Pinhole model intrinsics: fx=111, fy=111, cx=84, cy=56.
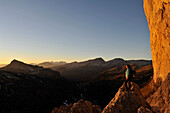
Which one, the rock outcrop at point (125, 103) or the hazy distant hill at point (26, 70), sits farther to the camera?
the hazy distant hill at point (26, 70)

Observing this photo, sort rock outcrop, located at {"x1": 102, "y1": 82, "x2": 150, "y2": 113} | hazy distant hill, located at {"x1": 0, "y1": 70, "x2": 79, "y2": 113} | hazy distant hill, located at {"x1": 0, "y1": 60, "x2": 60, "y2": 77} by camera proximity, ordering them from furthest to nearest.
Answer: hazy distant hill, located at {"x1": 0, "y1": 60, "x2": 60, "y2": 77}, hazy distant hill, located at {"x1": 0, "y1": 70, "x2": 79, "y2": 113}, rock outcrop, located at {"x1": 102, "y1": 82, "x2": 150, "y2": 113}

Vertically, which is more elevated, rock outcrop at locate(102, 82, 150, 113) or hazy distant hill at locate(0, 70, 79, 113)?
rock outcrop at locate(102, 82, 150, 113)

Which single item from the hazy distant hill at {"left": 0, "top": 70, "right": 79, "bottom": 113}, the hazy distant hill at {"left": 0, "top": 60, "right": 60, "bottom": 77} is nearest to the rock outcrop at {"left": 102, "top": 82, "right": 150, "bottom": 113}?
the hazy distant hill at {"left": 0, "top": 70, "right": 79, "bottom": 113}

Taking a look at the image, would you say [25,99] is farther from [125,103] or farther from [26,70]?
[26,70]

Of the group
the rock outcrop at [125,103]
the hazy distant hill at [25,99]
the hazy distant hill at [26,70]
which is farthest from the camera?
the hazy distant hill at [26,70]

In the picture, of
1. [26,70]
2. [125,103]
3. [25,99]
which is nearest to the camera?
[125,103]

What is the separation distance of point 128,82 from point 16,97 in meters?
42.9

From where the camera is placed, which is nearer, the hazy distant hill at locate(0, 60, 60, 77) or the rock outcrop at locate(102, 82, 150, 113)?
the rock outcrop at locate(102, 82, 150, 113)

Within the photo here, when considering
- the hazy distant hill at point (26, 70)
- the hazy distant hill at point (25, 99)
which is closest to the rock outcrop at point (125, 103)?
the hazy distant hill at point (25, 99)

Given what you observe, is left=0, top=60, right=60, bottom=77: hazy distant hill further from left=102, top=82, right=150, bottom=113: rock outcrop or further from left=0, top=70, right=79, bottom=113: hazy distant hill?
left=102, top=82, right=150, bottom=113: rock outcrop

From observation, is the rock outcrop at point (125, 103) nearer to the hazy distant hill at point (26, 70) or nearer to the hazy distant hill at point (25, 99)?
the hazy distant hill at point (25, 99)

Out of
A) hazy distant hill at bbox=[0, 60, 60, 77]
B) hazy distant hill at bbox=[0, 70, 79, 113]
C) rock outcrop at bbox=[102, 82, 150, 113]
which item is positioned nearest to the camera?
rock outcrop at bbox=[102, 82, 150, 113]

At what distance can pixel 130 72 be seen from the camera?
25.6 feet

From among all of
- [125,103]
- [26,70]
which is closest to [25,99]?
[125,103]
